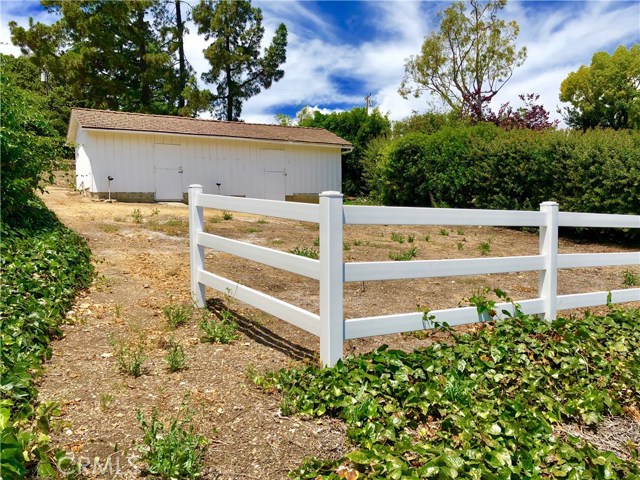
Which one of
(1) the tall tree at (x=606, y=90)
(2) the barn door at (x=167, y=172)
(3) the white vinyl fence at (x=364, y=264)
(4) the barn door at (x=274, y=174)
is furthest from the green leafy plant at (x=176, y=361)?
(1) the tall tree at (x=606, y=90)

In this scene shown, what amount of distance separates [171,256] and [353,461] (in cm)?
584

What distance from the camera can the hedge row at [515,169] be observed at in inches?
436

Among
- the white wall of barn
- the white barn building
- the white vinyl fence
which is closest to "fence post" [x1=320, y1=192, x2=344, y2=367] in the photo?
the white vinyl fence

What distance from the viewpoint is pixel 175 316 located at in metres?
4.57

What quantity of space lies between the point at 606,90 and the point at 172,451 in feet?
126

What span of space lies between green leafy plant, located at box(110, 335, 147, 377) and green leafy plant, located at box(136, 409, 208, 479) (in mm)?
930

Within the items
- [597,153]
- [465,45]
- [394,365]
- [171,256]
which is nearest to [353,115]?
[465,45]

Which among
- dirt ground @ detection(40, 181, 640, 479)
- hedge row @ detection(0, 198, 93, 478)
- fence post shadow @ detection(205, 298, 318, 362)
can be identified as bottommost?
fence post shadow @ detection(205, 298, 318, 362)

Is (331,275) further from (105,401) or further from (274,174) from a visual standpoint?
(274,174)

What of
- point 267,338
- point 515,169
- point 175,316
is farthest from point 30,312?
point 515,169

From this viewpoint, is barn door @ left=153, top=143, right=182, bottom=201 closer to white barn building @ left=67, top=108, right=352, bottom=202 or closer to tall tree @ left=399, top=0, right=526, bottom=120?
white barn building @ left=67, top=108, right=352, bottom=202

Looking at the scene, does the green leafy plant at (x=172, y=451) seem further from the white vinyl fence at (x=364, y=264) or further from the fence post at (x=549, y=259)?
the fence post at (x=549, y=259)

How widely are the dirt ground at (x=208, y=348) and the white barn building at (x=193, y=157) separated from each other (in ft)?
29.5

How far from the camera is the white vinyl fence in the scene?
319 cm
